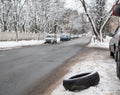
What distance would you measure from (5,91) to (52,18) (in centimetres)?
6339

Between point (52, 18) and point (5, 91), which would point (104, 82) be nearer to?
point (5, 91)

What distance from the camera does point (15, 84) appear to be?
365 inches

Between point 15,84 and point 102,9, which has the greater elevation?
point 102,9

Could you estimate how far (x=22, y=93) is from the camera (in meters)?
8.11

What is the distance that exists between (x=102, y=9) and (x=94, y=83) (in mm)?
42332

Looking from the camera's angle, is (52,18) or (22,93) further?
(52,18)

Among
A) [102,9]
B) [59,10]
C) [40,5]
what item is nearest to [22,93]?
Result: [102,9]

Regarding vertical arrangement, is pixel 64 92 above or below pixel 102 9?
below

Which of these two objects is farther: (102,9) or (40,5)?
(40,5)

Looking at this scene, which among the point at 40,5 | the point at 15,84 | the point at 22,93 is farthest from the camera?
the point at 40,5

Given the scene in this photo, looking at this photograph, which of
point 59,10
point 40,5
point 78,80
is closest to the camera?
point 78,80

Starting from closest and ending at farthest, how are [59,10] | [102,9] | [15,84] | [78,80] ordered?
[78,80] → [15,84] → [102,9] → [59,10]

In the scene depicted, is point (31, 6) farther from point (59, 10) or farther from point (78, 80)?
point (78, 80)

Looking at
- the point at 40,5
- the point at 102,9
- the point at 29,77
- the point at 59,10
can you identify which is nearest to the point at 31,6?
the point at 40,5
